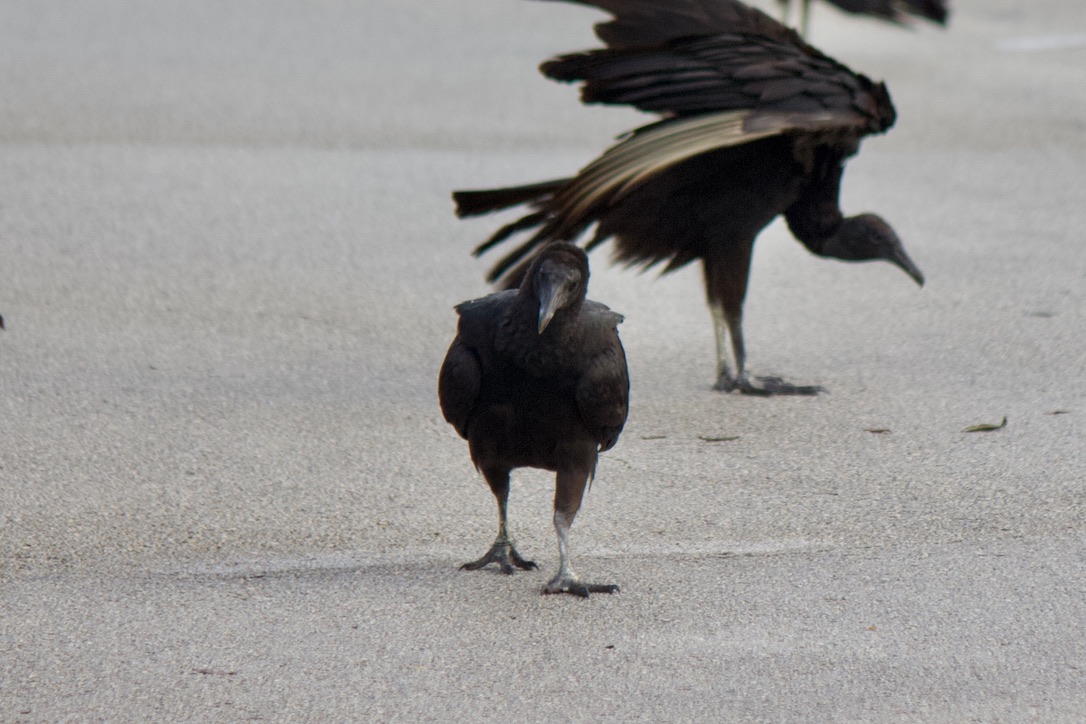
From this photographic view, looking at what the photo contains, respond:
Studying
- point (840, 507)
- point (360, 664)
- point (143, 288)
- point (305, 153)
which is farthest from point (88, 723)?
point (305, 153)

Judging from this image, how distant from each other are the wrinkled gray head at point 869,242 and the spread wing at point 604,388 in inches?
72.2

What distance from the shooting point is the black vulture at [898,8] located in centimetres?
709

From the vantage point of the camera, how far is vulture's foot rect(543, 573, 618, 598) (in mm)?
3223

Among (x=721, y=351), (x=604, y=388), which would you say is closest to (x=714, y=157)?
(x=721, y=351)

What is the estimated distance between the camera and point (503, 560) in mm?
3371

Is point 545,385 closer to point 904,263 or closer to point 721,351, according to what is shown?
point 721,351

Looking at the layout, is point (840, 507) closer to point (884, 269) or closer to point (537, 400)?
point (537, 400)

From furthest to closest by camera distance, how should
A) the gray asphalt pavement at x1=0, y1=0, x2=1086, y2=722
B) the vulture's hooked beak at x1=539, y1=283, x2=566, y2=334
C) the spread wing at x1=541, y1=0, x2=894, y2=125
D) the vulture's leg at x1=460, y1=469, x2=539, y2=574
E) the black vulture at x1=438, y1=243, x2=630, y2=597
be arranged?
the spread wing at x1=541, y1=0, x2=894, y2=125 < the vulture's leg at x1=460, y1=469, x2=539, y2=574 < the black vulture at x1=438, y1=243, x2=630, y2=597 < the vulture's hooked beak at x1=539, y1=283, x2=566, y2=334 < the gray asphalt pavement at x1=0, y1=0, x2=1086, y2=722

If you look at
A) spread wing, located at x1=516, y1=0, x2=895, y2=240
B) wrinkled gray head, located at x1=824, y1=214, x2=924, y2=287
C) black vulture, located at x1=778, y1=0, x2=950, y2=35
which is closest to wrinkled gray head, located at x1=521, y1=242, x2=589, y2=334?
spread wing, located at x1=516, y1=0, x2=895, y2=240

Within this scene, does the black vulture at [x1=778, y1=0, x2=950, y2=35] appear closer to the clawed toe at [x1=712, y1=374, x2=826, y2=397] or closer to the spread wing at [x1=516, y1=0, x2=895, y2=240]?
the spread wing at [x1=516, y1=0, x2=895, y2=240]

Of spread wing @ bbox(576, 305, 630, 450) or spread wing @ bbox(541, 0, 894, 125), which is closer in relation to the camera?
spread wing @ bbox(576, 305, 630, 450)

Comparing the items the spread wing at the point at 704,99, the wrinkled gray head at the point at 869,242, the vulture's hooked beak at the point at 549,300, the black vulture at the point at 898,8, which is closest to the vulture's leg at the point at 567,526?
the vulture's hooked beak at the point at 549,300

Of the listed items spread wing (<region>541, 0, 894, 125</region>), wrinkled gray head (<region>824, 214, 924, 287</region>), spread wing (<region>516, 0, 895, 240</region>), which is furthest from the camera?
wrinkled gray head (<region>824, 214, 924, 287</region>)

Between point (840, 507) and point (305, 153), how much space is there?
4.46m
